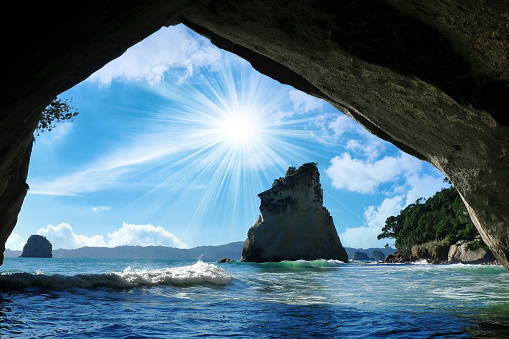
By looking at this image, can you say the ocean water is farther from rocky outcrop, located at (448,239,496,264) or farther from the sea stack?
the sea stack

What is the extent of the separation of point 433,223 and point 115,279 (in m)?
61.2

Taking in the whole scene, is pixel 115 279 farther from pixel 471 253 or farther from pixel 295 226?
pixel 471 253

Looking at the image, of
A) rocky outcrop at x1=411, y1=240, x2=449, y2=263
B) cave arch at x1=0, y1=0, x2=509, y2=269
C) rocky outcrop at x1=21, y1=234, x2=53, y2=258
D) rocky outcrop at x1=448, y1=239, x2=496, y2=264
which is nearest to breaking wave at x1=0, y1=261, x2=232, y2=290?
cave arch at x1=0, y1=0, x2=509, y2=269

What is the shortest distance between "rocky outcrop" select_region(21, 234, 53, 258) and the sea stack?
11247cm

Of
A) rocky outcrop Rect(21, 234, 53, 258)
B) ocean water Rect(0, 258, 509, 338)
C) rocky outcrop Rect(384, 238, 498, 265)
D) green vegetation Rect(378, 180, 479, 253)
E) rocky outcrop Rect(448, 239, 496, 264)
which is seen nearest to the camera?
ocean water Rect(0, 258, 509, 338)

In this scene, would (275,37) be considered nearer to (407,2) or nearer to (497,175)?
(407,2)

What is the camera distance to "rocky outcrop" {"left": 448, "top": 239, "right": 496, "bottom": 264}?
4425 cm

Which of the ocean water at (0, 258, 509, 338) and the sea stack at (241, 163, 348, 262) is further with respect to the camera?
the sea stack at (241, 163, 348, 262)

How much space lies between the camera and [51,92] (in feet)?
11.2

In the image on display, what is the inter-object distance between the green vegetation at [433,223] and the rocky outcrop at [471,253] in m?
1.80

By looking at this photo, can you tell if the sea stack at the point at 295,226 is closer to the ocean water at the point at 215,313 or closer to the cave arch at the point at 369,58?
the ocean water at the point at 215,313

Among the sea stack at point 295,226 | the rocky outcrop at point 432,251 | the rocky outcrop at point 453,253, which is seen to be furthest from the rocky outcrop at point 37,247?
the rocky outcrop at point 432,251

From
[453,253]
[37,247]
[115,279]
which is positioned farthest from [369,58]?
[37,247]

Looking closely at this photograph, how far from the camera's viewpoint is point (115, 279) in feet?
38.2
